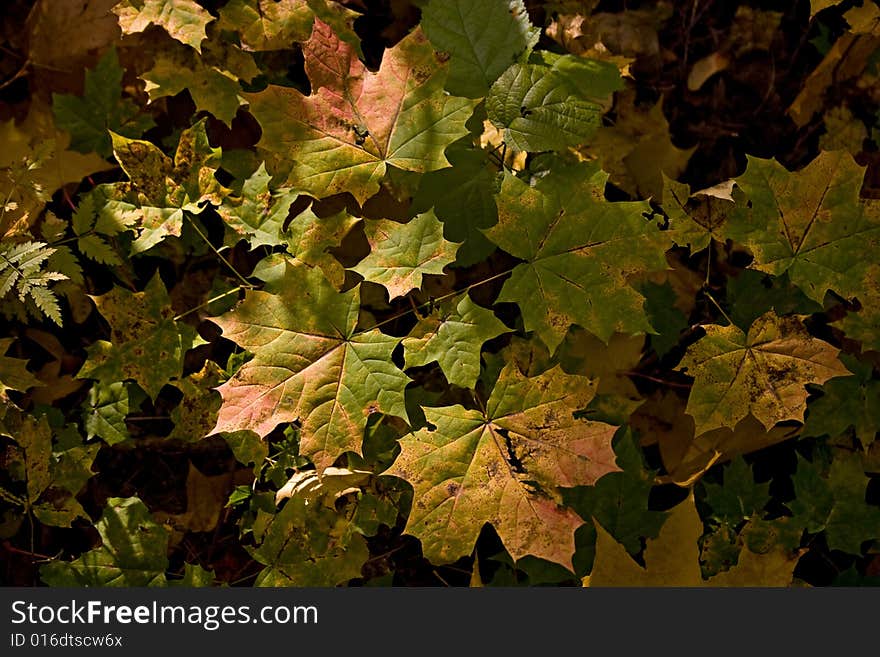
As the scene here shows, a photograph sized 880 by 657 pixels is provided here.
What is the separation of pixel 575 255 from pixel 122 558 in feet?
4.55

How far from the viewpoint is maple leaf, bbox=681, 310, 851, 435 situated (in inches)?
74.9

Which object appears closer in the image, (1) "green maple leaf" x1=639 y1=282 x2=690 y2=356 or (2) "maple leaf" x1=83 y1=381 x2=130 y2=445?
(2) "maple leaf" x1=83 y1=381 x2=130 y2=445

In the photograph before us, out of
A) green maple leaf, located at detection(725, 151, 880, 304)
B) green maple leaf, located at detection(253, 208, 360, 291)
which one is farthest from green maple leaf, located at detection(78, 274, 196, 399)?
green maple leaf, located at detection(725, 151, 880, 304)

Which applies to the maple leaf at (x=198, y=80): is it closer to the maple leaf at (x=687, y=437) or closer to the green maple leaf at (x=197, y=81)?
the green maple leaf at (x=197, y=81)

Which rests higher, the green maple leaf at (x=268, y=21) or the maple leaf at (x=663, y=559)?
the green maple leaf at (x=268, y=21)

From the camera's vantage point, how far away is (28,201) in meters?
2.06

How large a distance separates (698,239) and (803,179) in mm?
280

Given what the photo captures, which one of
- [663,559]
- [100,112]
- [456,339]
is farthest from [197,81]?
[663,559]

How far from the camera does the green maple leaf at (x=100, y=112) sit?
2127 mm

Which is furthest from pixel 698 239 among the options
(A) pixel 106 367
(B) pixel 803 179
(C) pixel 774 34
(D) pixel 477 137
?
(A) pixel 106 367

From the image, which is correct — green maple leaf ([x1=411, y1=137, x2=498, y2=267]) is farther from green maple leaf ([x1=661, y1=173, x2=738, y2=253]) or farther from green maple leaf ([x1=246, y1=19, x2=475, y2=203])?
green maple leaf ([x1=661, y1=173, x2=738, y2=253])

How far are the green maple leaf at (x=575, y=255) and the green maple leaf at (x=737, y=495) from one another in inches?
23.8

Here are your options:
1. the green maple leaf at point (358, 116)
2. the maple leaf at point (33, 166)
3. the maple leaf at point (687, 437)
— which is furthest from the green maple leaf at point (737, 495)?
the maple leaf at point (33, 166)

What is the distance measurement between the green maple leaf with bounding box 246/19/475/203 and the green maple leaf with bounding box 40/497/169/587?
0.98 metres
